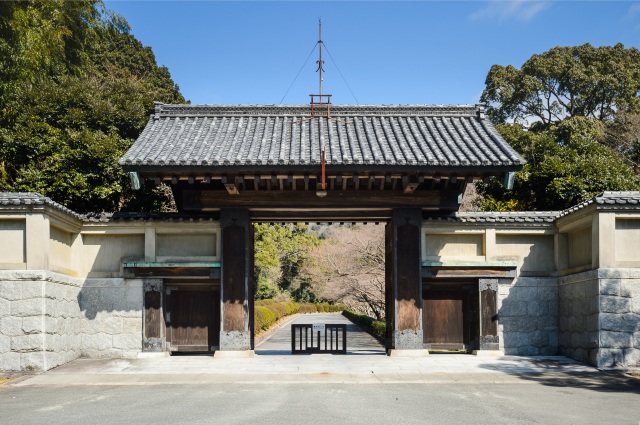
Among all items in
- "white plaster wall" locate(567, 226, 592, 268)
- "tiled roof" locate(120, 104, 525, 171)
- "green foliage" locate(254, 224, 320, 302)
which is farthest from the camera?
"green foliage" locate(254, 224, 320, 302)

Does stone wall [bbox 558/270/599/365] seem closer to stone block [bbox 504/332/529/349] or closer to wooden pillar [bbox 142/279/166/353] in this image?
stone block [bbox 504/332/529/349]

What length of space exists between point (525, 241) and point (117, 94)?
14231 mm

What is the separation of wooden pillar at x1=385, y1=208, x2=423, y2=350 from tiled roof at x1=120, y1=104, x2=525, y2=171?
5.70ft

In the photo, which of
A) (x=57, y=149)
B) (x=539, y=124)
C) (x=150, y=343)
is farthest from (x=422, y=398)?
(x=539, y=124)

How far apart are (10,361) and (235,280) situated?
4773mm

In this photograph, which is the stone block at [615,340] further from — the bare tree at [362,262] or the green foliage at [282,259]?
the green foliage at [282,259]

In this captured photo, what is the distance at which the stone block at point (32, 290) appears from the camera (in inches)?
467

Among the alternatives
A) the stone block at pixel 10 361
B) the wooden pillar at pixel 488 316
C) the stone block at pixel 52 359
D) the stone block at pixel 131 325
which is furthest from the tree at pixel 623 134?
the stone block at pixel 10 361

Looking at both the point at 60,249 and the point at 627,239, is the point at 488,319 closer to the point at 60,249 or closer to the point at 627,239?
the point at 627,239

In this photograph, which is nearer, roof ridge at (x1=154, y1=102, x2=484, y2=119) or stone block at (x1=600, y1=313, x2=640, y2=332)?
stone block at (x1=600, y1=313, x2=640, y2=332)

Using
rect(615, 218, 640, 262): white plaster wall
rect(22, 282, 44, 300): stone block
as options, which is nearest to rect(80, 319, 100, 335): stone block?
rect(22, 282, 44, 300): stone block

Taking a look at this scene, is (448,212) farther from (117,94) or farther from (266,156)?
(117,94)

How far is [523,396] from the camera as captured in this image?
914cm

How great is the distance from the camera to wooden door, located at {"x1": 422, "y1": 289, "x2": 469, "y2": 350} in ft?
47.2
